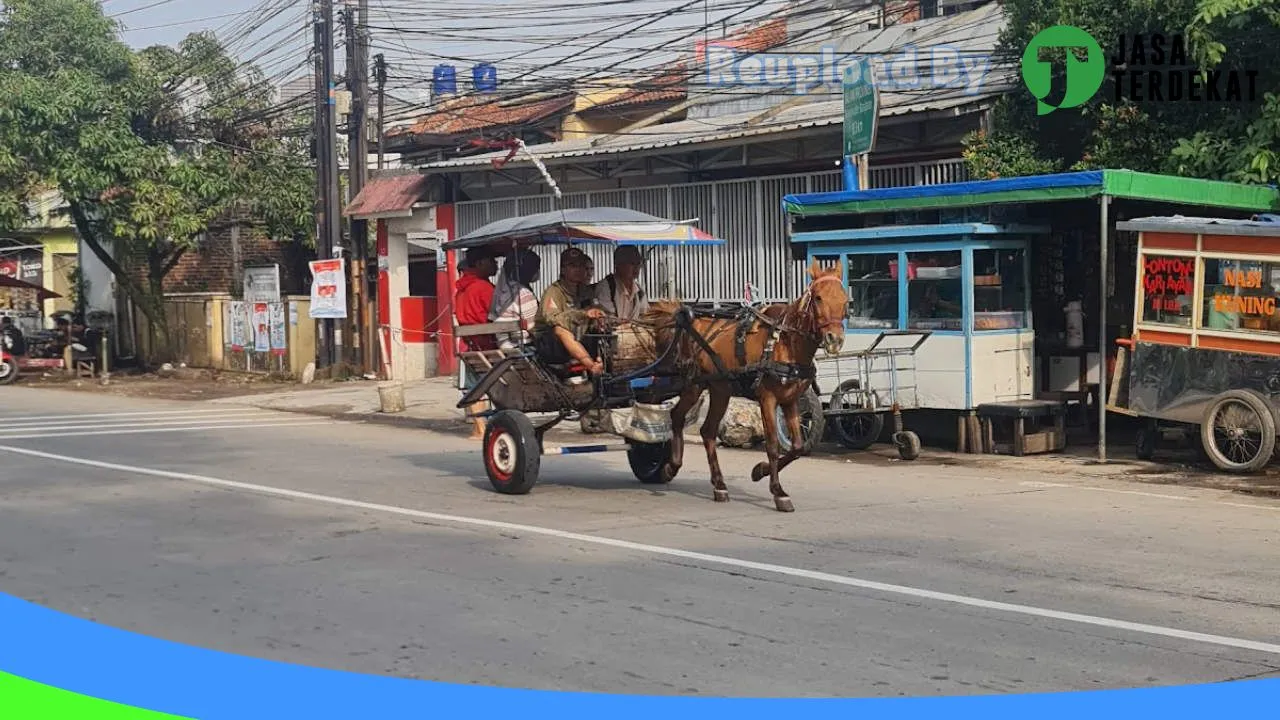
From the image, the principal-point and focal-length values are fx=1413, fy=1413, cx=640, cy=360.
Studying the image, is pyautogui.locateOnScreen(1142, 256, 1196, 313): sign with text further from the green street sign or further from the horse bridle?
the horse bridle

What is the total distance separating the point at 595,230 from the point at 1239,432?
658 cm

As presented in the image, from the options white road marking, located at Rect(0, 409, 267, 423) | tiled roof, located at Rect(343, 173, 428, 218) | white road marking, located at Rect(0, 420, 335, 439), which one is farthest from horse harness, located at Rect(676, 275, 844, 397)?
tiled roof, located at Rect(343, 173, 428, 218)

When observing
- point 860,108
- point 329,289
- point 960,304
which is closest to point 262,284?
point 329,289

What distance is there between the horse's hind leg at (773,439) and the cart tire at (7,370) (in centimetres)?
2592

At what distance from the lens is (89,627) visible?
7.33 metres

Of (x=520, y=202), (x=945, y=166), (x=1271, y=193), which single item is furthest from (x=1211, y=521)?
(x=520, y=202)

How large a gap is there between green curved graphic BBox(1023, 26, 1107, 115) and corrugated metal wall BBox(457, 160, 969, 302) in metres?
1.44

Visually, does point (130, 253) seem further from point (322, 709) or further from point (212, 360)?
point (322, 709)

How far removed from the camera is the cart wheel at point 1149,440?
1491 cm

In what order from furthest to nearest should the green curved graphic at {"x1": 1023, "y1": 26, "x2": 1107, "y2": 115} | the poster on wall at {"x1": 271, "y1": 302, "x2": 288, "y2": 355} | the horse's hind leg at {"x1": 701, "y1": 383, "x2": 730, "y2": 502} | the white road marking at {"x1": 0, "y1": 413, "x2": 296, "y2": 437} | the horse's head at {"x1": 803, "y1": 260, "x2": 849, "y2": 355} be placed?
the poster on wall at {"x1": 271, "y1": 302, "x2": 288, "y2": 355} < the white road marking at {"x1": 0, "y1": 413, "x2": 296, "y2": 437} < the green curved graphic at {"x1": 1023, "y1": 26, "x2": 1107, "y2": 115} < the horse's hind leg at {"x1": 701, "y1": 383, "x2": 730, "y2": 502} < the horse's head at {"x1": 803, "y1": 260, "x2": 849, "y2": 355}

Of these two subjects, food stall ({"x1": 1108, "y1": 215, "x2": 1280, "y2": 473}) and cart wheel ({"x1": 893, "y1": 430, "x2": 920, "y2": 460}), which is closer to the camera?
food stall ({"x1": 1108, "y1": 215, "x2": 1280, "y2": 473})

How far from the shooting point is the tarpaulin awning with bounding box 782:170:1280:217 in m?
14.3

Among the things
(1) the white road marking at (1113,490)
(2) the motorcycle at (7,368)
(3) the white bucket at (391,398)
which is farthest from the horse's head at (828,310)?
(2) the motorcycle at (7,368)

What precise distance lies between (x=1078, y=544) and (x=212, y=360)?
26982 mm
